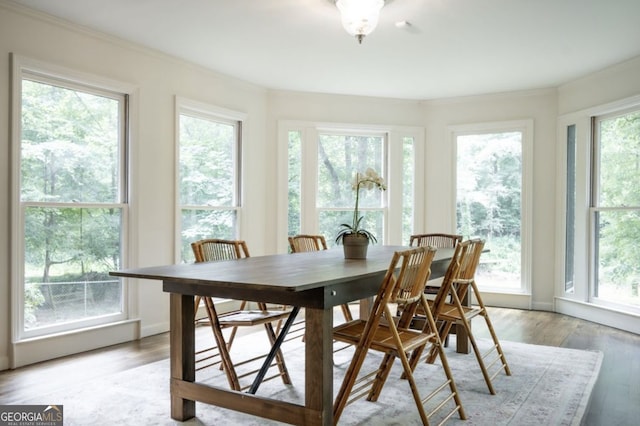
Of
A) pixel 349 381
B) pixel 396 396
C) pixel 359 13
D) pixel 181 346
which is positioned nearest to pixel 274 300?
pixel 349 381

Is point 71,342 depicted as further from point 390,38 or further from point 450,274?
point 390,38

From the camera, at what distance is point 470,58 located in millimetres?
4805

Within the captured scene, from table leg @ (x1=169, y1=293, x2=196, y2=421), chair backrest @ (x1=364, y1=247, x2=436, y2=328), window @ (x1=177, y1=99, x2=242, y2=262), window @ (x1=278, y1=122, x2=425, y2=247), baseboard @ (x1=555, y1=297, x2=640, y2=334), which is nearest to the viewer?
chair backrest @ (x1=364, y1=247, x2=436, y2=328)

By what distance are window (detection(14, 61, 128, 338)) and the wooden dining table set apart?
1.63 m

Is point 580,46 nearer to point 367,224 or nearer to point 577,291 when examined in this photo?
point 577,291

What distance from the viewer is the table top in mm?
2145

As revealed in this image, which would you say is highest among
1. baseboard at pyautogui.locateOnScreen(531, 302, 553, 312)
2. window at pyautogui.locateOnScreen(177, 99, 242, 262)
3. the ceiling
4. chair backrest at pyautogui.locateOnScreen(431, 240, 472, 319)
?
the ceiling

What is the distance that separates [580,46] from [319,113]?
9.51 ft

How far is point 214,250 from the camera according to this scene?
3508 mm

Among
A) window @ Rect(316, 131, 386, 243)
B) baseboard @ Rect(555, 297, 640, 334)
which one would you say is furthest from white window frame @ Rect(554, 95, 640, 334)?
window @ Rect(316, 131, 386, 243)

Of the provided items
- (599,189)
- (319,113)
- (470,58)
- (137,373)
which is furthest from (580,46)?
(137,373)

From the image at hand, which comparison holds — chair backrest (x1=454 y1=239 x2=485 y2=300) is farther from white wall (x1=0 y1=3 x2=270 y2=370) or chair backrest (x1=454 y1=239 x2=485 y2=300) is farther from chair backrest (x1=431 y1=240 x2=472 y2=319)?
white wall (x1=0 y1=3 x2=270 y2=370)

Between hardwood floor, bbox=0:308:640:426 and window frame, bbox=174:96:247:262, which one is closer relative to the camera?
hardwood floor, bbox=0:308:640:426

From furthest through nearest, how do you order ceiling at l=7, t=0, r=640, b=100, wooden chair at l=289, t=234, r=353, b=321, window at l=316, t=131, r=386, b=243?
window at l=316, t=131, r=386, b=243
wooden chair at l=289, t=234, r=353, b=321
ceiling at l=7, t=0, r=640, b=100
